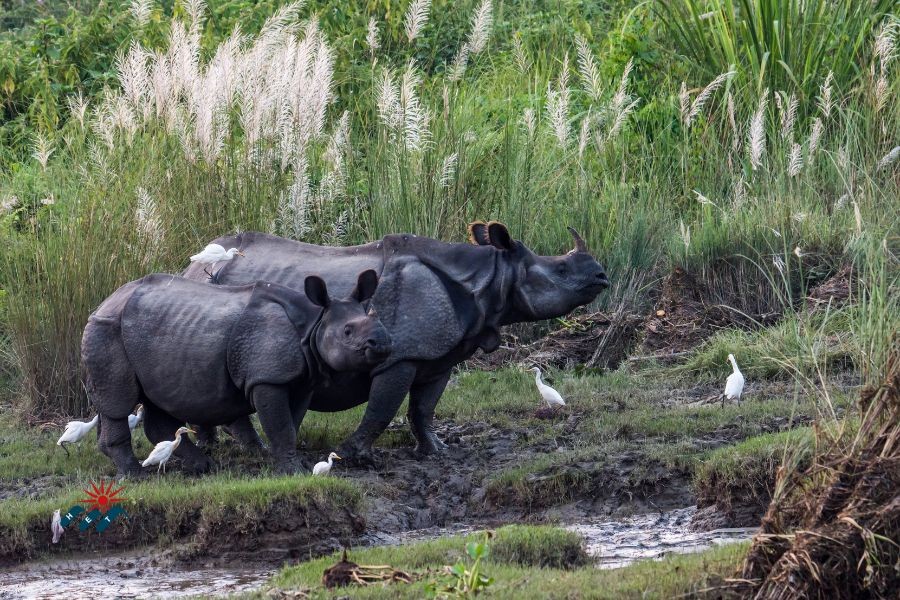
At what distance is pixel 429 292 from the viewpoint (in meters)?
8.84

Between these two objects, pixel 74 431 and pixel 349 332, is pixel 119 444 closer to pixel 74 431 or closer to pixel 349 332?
pixel 74 431

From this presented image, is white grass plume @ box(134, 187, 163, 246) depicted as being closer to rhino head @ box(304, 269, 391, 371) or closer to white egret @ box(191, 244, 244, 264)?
white egret @ box(191, 244, 244, 264)

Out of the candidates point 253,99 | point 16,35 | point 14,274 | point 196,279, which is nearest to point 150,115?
point 253,99

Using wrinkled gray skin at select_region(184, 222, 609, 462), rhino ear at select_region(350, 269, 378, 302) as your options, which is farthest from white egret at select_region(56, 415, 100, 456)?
rhino ear at select_region(350, 269, 378, 302)

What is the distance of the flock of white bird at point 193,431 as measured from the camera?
26.9 ft

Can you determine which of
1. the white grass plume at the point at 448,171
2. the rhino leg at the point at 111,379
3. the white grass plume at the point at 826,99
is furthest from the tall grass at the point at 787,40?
the rhino leg at the point at 111,379

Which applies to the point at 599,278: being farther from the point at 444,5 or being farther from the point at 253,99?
the point at 444,5

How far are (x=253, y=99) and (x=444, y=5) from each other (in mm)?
6088

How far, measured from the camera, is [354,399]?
349 inches

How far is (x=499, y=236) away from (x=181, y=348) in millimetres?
2129

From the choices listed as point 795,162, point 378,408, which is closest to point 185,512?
point 378,408

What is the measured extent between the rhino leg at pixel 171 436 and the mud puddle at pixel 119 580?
124 cm

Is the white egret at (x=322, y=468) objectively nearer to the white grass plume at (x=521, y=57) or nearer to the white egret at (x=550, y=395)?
the white egret at (x=550, y=395)

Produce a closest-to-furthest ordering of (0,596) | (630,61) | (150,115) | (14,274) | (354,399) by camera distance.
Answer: (0,596) → (354,399) → (14,274) → (150,115) → (630,61)
